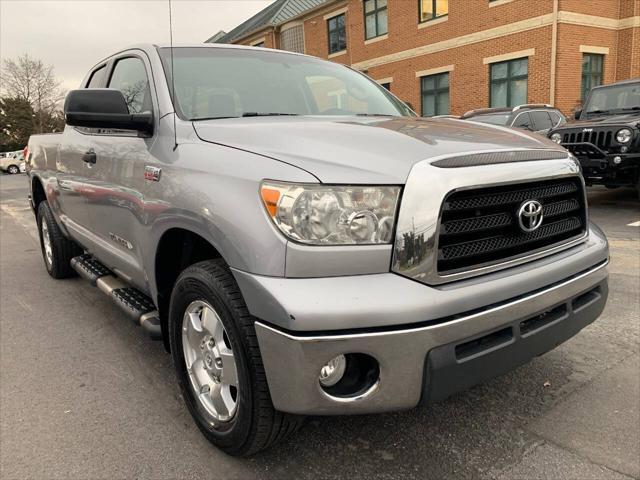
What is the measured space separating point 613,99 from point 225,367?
9.47m

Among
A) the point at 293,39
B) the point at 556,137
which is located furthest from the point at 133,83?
the point at 293,39

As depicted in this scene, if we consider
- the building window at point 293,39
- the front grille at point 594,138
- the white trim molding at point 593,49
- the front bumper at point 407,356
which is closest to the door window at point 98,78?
the front bumper at point 407,356

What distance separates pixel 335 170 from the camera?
6.26 feet

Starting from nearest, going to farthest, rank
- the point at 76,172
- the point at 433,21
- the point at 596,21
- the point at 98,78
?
the point at 76,172 < the point at 98,78 < the point at 596,21 < the point at 433,21

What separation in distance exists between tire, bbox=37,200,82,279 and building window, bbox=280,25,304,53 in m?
22.6

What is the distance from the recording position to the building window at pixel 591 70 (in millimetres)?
17234

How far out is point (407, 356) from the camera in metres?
1.83

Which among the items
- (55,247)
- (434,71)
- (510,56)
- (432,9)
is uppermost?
(432,9)

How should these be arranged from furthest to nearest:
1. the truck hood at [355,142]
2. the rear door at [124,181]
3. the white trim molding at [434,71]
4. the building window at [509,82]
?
the white trim molding at [434,71], the building window at [509,82], the rear door at [124,181], the truck hood at [355,142]

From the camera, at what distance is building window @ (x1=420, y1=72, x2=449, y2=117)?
1984 cm

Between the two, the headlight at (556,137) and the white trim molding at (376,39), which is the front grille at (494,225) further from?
the white trim molding at (376,39)

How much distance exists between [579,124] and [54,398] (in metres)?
8.48

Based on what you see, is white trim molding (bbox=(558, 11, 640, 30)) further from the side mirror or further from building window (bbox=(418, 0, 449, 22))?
the side mirror

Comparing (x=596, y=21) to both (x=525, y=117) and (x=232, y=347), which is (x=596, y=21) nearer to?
(x=525, y=117)
